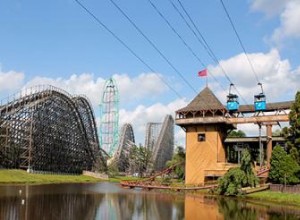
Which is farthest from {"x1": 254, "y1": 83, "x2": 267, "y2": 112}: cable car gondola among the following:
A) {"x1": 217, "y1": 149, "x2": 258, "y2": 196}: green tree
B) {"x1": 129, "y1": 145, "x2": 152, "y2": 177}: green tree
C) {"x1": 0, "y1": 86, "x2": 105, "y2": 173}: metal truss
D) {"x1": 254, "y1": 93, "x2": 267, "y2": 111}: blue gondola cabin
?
{"x1": 129, "y1": 145, "x2": 152, "y2": 177}: green tree

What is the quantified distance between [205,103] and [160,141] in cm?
6562

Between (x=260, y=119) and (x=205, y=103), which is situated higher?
(x=205, y=103)

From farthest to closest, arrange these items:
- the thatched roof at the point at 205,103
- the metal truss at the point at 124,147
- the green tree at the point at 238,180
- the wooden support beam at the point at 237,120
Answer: the metal truss at the point at 124,147
the thatched roof at the point at 205,103
the wooden support beam at the point at 237,120
the green tree at the point at 238,180

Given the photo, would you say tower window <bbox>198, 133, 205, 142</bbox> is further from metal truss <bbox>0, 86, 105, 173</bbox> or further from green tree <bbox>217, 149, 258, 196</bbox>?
metal truss <bbox>0, 86, 105, 173</bbox>

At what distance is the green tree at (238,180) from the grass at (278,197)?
1.79 meters

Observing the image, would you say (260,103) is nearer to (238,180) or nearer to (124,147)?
(238,180)

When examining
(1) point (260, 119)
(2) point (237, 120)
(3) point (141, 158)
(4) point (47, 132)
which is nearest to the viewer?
(1) point (260, 119)

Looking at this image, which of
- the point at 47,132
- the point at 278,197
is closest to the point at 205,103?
the point at 278,197

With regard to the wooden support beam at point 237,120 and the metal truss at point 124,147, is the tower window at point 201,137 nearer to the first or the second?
the wooden support beam at point 237,120

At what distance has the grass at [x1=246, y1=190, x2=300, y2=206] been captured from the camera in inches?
1538

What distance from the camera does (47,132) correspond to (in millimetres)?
79875

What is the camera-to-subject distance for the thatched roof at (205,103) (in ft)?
194

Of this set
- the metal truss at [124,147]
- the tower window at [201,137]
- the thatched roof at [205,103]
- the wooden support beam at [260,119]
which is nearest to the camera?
the wooden support beam at [260,119]

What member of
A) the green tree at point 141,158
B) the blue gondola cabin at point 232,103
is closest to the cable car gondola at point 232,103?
the blue gondola cabin at point 232,103
